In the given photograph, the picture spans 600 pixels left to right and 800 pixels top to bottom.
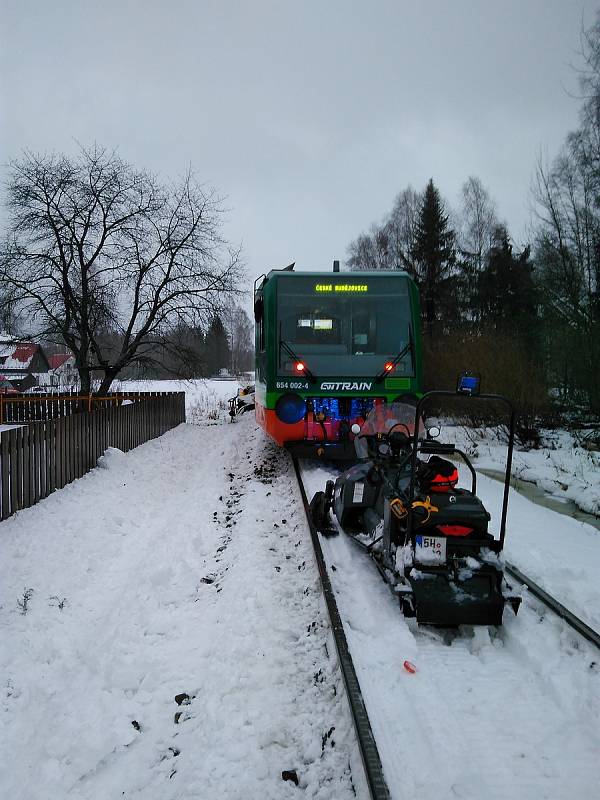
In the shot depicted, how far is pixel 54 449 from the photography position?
303 inches

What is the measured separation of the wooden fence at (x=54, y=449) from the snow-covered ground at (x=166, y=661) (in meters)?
0.39

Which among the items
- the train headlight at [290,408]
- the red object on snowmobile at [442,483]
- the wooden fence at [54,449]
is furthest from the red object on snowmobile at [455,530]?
the wooden fence at [54,449]

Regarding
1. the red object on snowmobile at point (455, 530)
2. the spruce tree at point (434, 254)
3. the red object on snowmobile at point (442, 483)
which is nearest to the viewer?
the red object on snowmobile at point (455, 530)

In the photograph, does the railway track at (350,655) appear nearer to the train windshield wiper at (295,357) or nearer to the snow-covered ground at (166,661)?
the snow-covered ground at (166,661)

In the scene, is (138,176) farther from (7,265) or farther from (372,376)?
(372,376)

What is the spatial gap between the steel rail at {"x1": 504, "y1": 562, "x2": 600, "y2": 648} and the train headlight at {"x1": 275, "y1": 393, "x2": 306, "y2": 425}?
13.9 ft

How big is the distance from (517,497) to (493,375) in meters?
5.72

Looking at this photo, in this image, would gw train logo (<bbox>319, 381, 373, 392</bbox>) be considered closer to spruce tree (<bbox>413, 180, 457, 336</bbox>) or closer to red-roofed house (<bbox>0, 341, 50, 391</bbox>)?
spruce tree (<bbox>413, 180, 457, 336</bbox>)

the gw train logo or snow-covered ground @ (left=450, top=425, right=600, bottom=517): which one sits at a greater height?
the gw train logo

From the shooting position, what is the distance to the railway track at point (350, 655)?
7.32 feet

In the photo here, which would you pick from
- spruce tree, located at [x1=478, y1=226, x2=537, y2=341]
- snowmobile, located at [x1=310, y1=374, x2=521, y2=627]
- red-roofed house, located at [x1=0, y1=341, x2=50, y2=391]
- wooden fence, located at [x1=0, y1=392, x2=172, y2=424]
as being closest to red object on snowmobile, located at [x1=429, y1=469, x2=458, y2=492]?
snowmobile, located at [x1=310, y1=374, x2=521, y2=627]

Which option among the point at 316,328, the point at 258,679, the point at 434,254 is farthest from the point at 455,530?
the point at 434,254

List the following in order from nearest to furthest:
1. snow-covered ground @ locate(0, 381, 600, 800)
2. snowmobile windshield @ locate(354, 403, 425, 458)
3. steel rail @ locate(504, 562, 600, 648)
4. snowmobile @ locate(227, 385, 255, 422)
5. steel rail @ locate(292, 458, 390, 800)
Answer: steel rail @ locate(292, 458, 390, 800)
snow-covered ground @ locate(0, 381, 600, 800)
steel rail @ locate(504, 562, 600, 648)
snowmobile windshield @ locate(354, 403, 425, 458)
snowmobile @ locate(227, 385, 255, 422)

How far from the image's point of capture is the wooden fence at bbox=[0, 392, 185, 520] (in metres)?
6.43
